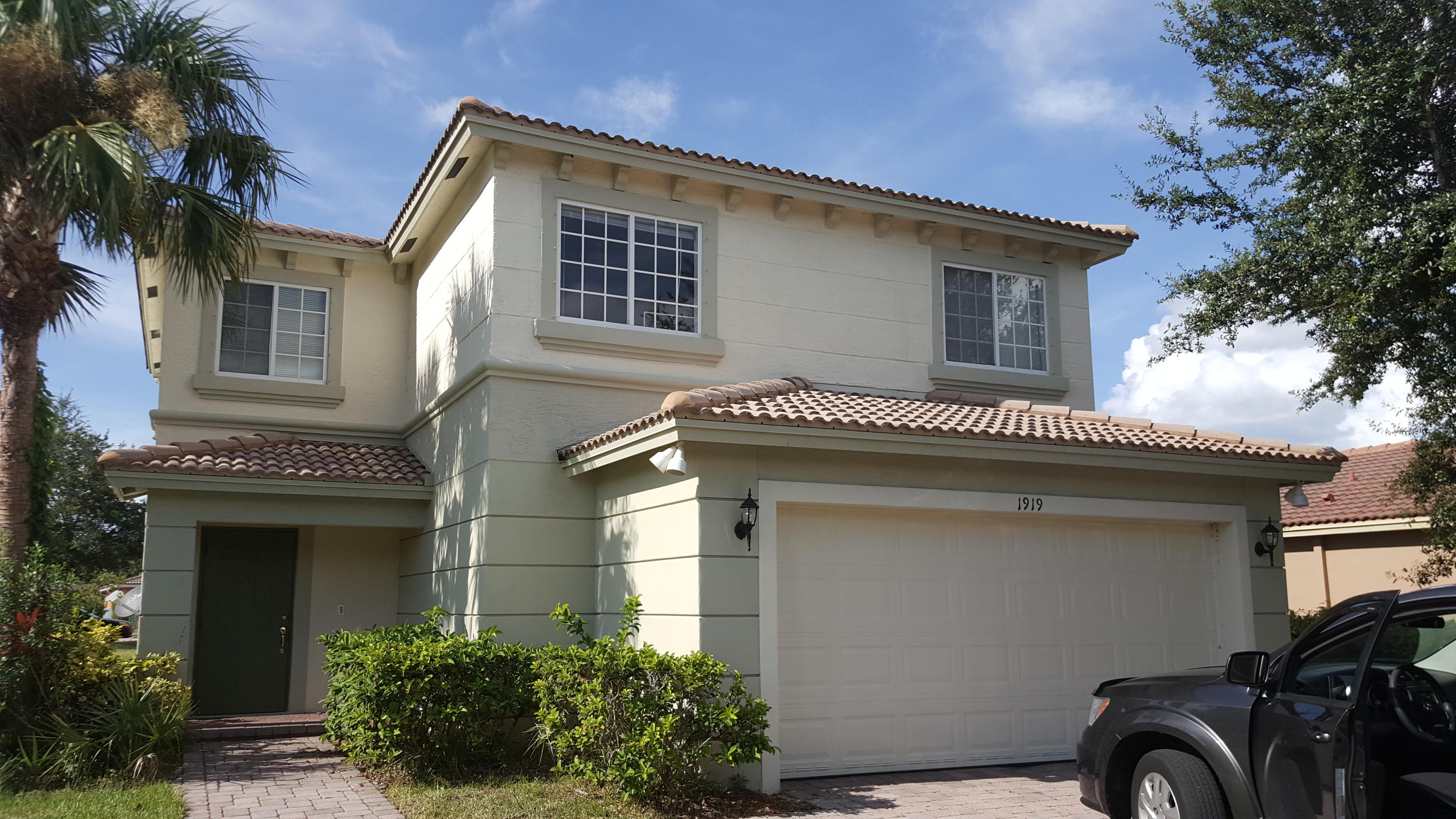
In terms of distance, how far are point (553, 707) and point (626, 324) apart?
4369 millimetres

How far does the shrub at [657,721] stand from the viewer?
7699 millimetres

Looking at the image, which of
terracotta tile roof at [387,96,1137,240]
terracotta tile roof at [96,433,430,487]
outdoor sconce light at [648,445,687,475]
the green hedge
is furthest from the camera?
terracotta tile roof at [96,433,430,487]

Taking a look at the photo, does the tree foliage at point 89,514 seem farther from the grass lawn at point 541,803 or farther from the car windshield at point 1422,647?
the car windshield at point 1422,647

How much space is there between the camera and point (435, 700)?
891 centimetres

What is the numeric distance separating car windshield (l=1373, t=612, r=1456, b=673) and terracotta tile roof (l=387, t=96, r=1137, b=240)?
818 centimetres

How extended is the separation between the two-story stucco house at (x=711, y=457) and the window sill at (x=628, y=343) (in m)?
0.03

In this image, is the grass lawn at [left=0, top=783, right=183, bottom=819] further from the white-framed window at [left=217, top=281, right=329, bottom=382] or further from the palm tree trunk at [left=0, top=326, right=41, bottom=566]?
the white-framed window at [left=217, top=281, right=329, bottom=382]

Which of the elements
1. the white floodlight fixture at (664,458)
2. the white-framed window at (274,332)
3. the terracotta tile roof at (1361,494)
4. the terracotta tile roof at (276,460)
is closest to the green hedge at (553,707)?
the white floodlight fixture at (664,458)

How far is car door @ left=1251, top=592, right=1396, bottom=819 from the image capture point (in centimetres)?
497

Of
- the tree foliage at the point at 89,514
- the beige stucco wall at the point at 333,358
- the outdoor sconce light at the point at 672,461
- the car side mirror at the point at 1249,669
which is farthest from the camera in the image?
the tree foliage at the point at 89,514

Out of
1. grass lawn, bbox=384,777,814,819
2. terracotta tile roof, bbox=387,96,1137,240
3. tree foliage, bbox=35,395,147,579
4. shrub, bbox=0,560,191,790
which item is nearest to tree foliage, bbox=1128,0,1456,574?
terracotta tile roof, bbox=387,96,1137,240

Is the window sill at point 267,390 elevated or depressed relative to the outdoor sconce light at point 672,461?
elevated

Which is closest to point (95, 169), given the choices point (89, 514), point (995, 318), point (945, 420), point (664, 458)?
point (664, 458)

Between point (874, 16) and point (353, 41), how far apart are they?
5.47m
